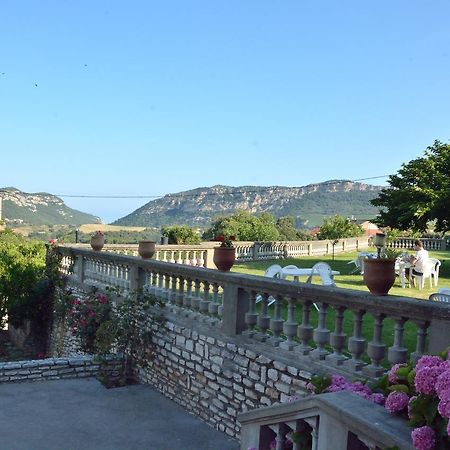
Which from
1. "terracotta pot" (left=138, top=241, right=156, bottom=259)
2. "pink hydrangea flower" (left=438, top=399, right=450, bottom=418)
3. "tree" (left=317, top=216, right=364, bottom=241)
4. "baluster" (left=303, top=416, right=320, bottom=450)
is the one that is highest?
"tree" (left=317, top=216, right=364, bottom=241)

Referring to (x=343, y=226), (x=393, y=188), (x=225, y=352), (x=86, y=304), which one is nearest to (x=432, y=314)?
(x=225, y=352)

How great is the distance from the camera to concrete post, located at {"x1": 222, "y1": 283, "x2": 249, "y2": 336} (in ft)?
22.1

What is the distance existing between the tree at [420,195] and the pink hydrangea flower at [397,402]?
16438 mm

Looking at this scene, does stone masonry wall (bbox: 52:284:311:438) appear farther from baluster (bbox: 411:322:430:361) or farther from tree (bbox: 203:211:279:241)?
tree (bbox: 203:211:279:241)

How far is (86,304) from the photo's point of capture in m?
11.5

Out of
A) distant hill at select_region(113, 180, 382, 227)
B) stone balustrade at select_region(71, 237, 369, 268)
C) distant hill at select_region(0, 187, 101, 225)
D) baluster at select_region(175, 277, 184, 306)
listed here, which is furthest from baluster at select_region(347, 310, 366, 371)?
distant hill at select_region(113, 180, 382, 227)

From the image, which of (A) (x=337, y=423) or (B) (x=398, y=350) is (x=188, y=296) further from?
(A) (x=337, y=423)

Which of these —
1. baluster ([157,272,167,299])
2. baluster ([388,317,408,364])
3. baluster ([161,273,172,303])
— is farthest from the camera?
baluster ([157,272,167,299])

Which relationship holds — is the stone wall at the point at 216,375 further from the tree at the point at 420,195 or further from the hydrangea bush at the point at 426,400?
the tree at the point at 420,195

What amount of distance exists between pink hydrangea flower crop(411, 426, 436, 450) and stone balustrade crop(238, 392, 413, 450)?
6cm

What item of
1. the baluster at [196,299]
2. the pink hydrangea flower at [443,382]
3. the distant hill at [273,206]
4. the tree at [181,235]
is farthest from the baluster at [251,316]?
the distant hill at [273,206]

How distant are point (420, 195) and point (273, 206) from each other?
260 feet

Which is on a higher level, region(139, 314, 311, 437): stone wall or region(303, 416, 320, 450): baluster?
region(303, 416, 320, 450): baluster

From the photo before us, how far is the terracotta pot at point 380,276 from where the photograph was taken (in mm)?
4736
